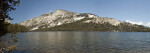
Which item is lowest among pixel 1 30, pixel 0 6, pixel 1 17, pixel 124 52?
pixel 124 52

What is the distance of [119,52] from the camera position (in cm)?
4219

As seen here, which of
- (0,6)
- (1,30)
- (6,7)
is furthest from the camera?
(1,30)

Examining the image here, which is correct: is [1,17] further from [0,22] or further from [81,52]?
[81,52]

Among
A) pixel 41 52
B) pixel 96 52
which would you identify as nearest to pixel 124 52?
pixel 96 52

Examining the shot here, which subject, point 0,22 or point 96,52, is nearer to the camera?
point 0,22

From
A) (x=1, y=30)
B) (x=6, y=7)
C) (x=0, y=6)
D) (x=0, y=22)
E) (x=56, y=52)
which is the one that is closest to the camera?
(x=0, y=6)

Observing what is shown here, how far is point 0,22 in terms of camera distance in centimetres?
1881

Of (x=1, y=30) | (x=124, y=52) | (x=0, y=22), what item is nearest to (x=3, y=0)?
(x=0, y=22)

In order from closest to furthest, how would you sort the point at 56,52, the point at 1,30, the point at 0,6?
the point at 0,6 → the point at 1,30 → the point at 56,52

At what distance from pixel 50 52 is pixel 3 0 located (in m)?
27.8

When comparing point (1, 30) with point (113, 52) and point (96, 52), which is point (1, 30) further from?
point (113, 52)

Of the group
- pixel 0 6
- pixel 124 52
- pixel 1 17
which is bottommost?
pixel 124 52

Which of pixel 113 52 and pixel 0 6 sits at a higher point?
pixel 0 6

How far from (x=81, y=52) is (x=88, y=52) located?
94.9 inches
